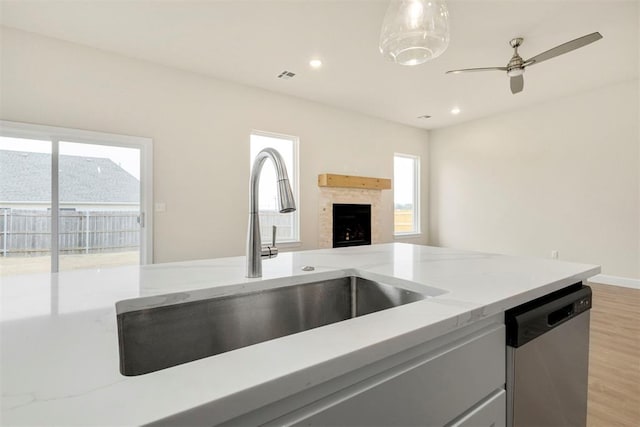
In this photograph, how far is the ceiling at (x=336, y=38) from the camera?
2730 millimetres

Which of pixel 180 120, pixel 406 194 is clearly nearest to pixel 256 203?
pixel 180 120

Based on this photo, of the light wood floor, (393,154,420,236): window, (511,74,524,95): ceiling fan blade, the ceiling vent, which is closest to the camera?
the light wood floor

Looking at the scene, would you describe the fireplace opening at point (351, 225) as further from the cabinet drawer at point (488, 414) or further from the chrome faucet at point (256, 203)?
the cabinet drawer at point (488, 414)

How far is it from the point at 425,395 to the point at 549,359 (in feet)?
1.93

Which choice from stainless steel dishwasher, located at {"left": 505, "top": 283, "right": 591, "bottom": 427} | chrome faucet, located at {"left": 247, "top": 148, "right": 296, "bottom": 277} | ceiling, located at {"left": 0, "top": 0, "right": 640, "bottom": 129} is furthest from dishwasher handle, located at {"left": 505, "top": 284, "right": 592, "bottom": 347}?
ceiling, located at {"left": 0, "top": 0, "right": 640, "bottom": 129}

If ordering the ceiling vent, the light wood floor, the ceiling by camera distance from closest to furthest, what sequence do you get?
the light wood floor
the ceiling
the ceiling vent

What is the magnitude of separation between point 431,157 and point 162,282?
6759mm

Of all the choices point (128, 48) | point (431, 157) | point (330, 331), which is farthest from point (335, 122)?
point (330, 331)

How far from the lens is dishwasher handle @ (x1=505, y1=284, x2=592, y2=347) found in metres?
0.84

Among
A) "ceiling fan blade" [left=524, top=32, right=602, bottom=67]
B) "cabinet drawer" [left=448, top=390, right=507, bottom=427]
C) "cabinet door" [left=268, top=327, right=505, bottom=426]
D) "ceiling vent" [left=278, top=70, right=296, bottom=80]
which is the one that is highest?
"ceiling vent" [left=278, top=70, right=296, bottom=80]

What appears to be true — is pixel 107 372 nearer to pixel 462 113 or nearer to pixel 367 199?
pixel 367 199

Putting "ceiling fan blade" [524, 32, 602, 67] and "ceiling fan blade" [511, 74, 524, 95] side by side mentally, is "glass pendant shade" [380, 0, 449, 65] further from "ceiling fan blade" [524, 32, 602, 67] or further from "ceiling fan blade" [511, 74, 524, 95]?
"ceiling fan blade" [511, 74, 524, 95]

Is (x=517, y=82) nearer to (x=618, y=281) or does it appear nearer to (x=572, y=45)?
(x=572, y=45)

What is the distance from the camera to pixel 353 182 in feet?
17.6
